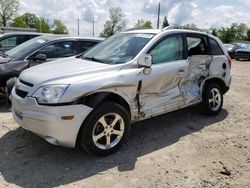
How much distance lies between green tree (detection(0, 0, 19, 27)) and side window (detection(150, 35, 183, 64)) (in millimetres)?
58411

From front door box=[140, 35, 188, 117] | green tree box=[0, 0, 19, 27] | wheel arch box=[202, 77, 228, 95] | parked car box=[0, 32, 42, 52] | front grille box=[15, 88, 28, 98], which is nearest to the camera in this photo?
front grille box=[15, 88, 28, 98]

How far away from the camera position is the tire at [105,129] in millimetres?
3941

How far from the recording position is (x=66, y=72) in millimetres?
4121

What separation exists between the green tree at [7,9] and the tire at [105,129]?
5924cm

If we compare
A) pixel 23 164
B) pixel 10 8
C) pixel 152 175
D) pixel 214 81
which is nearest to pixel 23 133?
pixel 23 164

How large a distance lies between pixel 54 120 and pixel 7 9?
61314mm

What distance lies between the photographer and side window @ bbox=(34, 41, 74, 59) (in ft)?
23.6

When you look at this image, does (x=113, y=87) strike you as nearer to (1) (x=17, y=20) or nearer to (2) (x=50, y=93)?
(2) (x=50, y=93)

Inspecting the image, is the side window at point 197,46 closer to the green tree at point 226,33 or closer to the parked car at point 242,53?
the parked car at point 242,53

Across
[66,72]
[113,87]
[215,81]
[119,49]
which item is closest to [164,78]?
[119,49]

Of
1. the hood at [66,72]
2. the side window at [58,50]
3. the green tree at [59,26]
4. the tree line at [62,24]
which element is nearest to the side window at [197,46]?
the hood at [66,72]

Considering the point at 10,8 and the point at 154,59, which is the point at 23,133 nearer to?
the point at 154,59

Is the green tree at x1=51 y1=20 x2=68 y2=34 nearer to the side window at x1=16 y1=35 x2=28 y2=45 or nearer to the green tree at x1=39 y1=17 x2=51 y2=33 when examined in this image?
the green tree at x1=39 y1=17 x2=51 y2=33

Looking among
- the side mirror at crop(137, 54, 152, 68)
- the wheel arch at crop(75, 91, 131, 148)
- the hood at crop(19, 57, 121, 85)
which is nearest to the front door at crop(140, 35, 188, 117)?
the side mirror at crop(137, 54, 152, 68)
